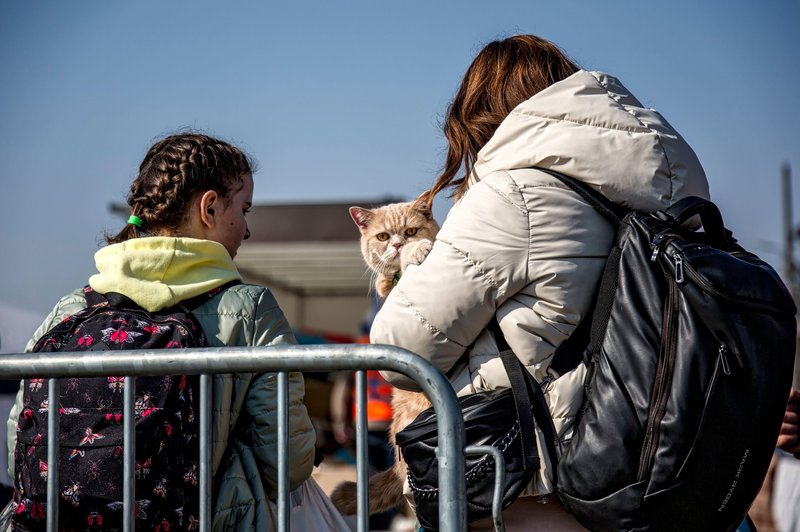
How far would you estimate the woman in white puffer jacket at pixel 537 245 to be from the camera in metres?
1.96

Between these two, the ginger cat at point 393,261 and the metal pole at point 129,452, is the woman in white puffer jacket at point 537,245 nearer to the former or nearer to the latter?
the metal pole at point 129,452

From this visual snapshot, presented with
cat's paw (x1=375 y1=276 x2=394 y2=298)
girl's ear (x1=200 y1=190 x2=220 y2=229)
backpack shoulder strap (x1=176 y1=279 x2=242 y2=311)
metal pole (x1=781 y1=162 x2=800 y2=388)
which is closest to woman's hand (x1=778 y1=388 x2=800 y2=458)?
backpack shoulder strap (x1=176 y1=279 x2=242 y2=311)

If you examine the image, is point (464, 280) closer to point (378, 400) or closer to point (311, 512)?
point (311, 512)

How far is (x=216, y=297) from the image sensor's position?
7.38ft

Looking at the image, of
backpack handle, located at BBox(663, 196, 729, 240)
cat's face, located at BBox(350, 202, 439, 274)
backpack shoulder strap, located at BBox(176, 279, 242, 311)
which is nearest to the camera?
backpack handle, located at BBox(663, 196, 729, 240)

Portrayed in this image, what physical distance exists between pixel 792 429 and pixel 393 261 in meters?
2.12

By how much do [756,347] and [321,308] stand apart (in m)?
14.6

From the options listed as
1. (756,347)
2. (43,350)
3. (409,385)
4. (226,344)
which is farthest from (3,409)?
(756,347)

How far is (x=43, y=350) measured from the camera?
215 centimetres

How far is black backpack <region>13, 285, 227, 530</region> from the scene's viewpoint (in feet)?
6.55

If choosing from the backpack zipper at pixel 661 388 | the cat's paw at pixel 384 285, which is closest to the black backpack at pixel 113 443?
the backpack zipper at pixel 661 388

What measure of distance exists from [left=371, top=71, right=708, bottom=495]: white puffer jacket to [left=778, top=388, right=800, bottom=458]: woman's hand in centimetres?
85

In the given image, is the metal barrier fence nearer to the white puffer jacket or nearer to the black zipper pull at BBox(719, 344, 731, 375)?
the white puffer jacket

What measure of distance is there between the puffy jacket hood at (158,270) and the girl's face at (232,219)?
0.50ft
